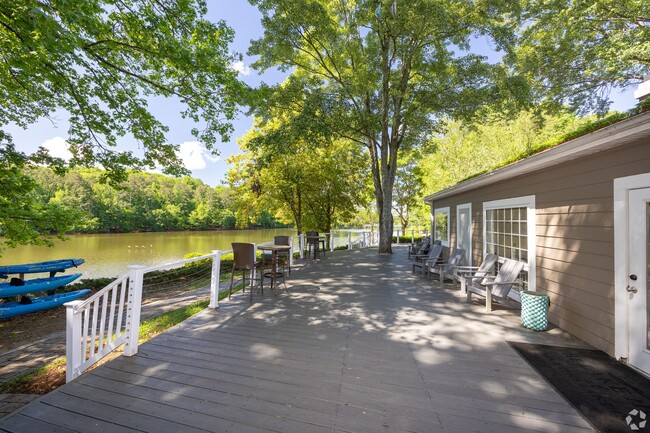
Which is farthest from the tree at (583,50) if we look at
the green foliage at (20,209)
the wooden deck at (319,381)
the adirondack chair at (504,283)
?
the green foliage at (20,209)

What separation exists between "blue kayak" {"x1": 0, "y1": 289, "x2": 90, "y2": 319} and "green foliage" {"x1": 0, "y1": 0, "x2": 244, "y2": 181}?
2.94 metres

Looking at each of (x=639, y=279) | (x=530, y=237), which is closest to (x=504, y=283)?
(x=530, y=237)

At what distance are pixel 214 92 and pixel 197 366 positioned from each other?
5.57 meters

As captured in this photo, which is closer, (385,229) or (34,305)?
(34,305)

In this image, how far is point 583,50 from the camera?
8.32 metres

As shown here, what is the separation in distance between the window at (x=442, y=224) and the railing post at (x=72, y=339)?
8653 millimetres

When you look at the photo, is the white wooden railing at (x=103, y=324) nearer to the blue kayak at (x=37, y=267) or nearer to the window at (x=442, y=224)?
the blue kayak at (x=37, y=267)

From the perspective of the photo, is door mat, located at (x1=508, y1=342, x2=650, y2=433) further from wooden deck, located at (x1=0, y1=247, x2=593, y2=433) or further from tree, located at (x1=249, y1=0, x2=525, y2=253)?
tree, located at (x1=249, y1=0, x2=525, y2=253)

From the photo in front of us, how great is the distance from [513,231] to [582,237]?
1673 mm

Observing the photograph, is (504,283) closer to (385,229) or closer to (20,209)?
(20,209)

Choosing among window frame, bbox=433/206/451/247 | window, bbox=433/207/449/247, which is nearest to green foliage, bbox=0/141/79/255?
window frame, bbox=433/206/451/247

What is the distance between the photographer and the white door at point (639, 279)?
8.38 feet

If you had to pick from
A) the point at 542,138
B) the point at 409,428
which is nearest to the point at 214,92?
the point at 409,428

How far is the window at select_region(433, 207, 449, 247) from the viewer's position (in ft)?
29.0
